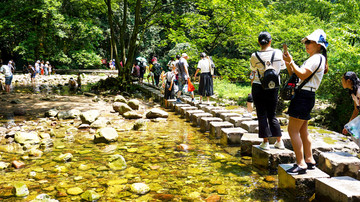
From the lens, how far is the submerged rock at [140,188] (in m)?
3.30

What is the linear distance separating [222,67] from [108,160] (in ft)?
42.8

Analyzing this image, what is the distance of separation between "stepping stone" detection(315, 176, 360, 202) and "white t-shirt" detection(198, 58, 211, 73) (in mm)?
6746

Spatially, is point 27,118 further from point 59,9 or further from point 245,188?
point 59,9

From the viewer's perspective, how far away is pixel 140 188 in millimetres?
3348

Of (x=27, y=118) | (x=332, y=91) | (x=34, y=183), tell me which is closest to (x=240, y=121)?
(x=34, y=183)

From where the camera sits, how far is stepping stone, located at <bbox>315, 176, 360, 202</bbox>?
2514 millimetres

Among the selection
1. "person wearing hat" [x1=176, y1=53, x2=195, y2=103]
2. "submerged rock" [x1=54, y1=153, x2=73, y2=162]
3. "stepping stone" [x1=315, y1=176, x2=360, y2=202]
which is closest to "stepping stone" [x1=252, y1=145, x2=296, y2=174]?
"stepping stone" [x1=315, y1=176, x2=360, y2=202]

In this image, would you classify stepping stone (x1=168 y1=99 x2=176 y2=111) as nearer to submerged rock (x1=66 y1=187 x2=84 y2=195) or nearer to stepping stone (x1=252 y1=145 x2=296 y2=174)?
stepping stone (x1=252 y1=145 x2=296 y2=174)

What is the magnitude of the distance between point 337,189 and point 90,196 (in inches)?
103

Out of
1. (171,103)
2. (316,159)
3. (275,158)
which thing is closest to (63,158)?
(275,158)

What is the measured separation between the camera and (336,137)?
5785mm

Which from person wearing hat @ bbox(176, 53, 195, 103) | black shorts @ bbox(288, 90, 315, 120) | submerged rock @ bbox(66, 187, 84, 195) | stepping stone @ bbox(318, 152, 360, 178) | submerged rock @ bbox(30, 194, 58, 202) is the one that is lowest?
submerged rock @ bbox(66, 187, 84, 195)

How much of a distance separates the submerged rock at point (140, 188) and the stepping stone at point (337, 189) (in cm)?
195

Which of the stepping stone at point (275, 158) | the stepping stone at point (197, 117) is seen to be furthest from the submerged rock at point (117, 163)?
the stepping stone at point (197, 117)
